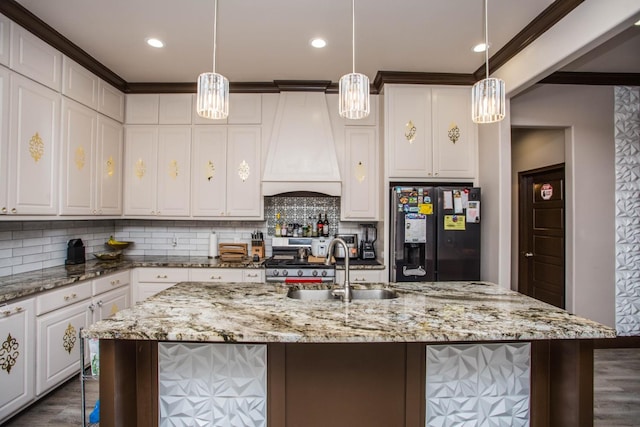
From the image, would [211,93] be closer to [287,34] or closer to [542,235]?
[287,34]

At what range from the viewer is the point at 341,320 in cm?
151

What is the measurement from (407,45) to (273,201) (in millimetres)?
2263

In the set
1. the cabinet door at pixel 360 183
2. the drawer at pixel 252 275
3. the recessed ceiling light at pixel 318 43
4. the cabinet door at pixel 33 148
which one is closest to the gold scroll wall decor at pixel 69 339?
→ the cabinet door at pixel 33 148

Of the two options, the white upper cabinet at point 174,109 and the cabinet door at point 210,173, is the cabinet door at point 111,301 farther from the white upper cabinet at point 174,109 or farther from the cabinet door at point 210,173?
the white upper cabinet at point 174,109

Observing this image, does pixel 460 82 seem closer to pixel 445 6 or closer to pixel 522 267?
pixel 445 6

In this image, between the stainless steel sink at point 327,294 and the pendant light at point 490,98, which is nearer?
the pendant light at point 490,98

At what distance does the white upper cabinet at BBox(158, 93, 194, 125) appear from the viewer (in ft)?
12.9

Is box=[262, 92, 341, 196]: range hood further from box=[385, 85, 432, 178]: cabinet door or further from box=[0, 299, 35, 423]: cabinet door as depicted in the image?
box=[0, 299, 35, 423]: cabinet door

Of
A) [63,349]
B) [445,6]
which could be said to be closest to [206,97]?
[445,6]

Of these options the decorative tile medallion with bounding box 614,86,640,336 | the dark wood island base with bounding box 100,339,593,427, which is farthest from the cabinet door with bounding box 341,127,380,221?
the decorative tile medallion with bounding box 614,86,640,336

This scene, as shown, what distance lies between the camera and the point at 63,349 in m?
2.67

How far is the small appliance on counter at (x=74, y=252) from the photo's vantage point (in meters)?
3.39

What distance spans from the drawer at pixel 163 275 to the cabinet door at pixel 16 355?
48.9 inches

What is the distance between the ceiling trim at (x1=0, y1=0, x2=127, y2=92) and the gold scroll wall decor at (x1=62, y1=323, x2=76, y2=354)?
232 cm
